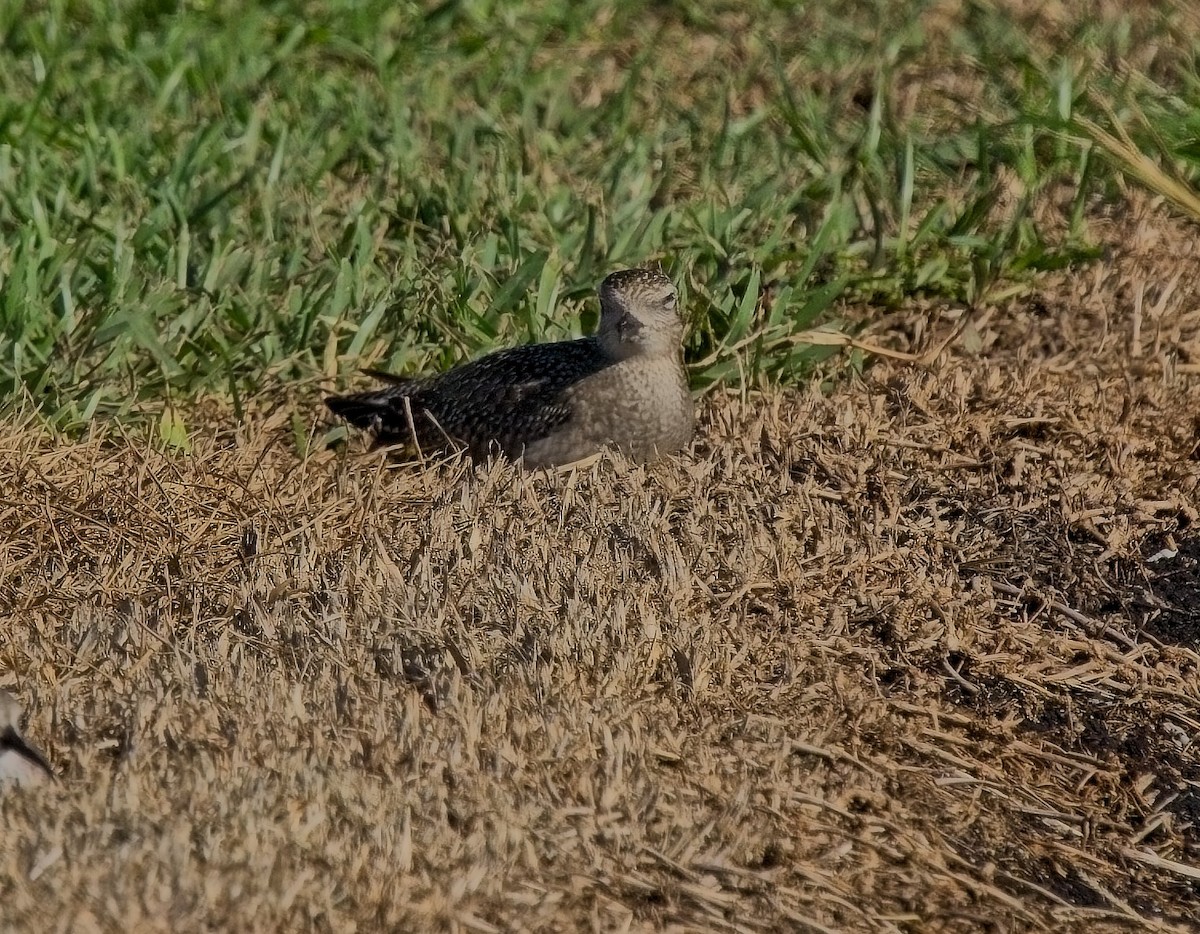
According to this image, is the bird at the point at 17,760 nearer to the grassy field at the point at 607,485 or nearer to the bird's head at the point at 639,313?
the grassy field at the point at 607,485

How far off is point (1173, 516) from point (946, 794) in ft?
5.14

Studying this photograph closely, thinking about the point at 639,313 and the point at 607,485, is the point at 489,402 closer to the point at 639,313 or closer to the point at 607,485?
the point at 639,313

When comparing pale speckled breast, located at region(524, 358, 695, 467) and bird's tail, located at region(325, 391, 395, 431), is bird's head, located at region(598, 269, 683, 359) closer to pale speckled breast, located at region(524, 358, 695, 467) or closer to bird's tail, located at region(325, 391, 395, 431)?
pale speckled breast, located at region(524, 358, 695, 467)

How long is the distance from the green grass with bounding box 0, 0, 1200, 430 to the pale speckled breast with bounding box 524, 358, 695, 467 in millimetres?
425

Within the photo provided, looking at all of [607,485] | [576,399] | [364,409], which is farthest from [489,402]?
[607,485]

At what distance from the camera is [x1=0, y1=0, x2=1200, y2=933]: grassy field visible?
11.8 feet

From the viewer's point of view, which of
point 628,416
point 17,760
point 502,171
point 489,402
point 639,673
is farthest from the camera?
point 502,171

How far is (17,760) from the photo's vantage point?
3652mm

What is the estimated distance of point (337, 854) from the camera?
336 cm

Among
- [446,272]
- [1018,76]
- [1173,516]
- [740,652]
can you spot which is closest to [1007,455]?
[1173,516]

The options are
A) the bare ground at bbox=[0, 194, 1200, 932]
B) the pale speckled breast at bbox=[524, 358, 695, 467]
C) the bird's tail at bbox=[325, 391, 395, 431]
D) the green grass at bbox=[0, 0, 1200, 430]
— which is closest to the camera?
the bare ground at bbox=[0, 194, 1200, 932]

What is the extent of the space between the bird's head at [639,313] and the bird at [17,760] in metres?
2.38

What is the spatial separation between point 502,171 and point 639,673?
339cm

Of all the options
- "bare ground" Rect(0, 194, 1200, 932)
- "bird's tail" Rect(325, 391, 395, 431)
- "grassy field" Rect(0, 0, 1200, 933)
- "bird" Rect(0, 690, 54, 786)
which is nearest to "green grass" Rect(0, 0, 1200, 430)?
"grassy field" Rect(0, 0, 1200, 933)
